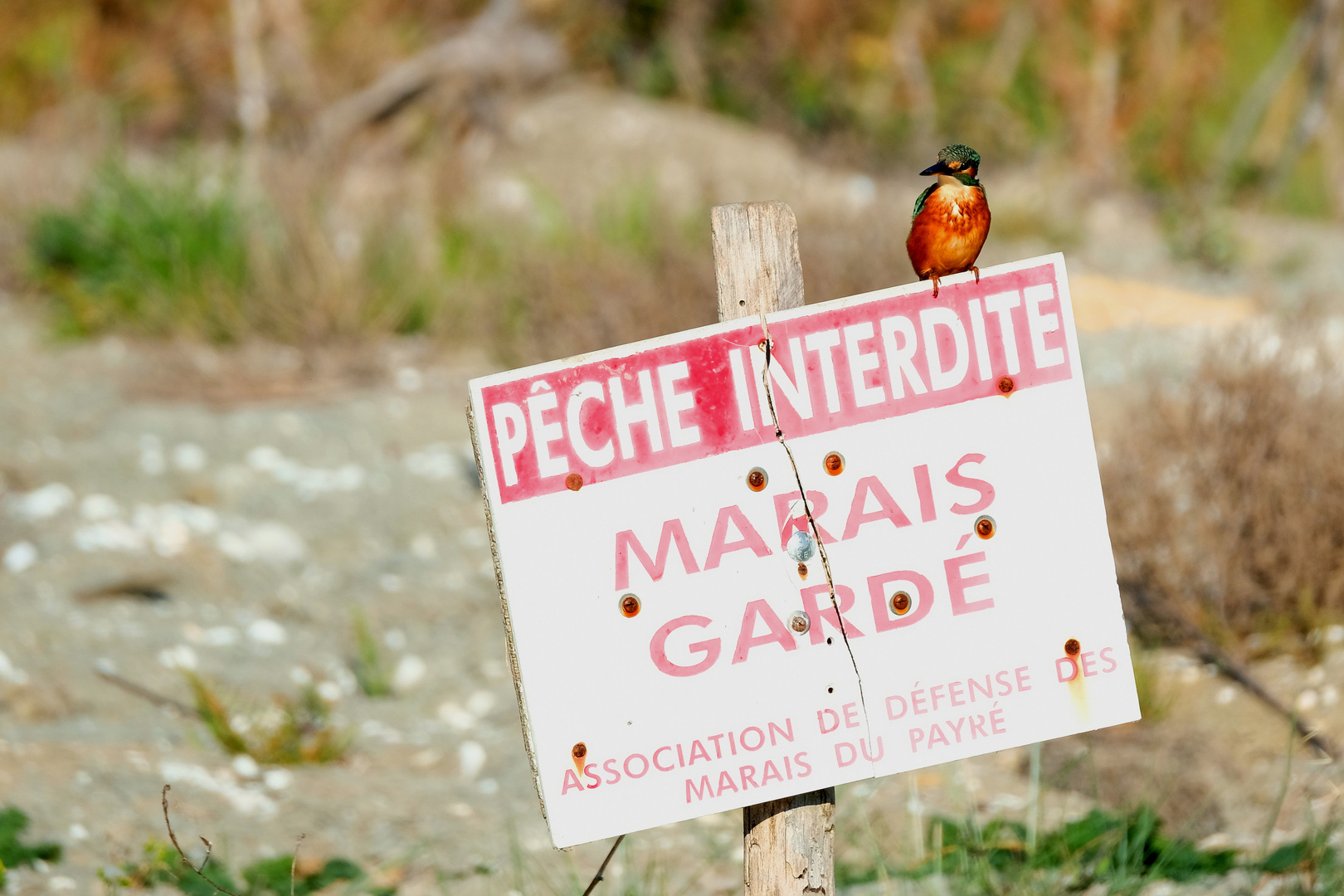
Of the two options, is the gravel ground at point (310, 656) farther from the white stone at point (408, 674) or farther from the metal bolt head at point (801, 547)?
the metal bolt head at point (801, 547)

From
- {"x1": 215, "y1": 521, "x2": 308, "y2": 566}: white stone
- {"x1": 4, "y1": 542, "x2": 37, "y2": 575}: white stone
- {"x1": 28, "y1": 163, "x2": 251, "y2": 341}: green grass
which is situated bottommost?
{"x1": 215, "y1": 521, "x2": 308, "y2": 566}: white stone

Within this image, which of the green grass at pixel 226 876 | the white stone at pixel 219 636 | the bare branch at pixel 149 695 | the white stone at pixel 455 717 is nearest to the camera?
the green grass at pixel 226 876

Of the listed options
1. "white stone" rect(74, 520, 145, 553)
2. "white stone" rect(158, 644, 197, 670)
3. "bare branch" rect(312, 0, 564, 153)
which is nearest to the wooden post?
"white stone" rect(158, 644, 197, 670)

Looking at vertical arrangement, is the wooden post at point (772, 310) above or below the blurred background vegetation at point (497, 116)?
below

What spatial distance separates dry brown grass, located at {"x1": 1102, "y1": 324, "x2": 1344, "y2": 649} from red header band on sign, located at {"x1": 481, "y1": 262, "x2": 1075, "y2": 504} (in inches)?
93.5

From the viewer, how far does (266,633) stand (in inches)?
164

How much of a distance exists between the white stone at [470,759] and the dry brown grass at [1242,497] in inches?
78.3

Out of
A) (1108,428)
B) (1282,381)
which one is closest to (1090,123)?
(1108,428)

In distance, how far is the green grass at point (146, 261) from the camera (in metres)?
6.08

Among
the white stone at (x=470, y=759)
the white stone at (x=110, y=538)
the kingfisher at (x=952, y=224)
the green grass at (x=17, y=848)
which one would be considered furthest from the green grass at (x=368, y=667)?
the kingfisher at (x=952, y=224)

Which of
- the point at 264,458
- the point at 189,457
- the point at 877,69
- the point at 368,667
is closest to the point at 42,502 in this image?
the point at 189,457

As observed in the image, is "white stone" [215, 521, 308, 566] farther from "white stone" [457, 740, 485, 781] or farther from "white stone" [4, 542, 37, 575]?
"white stone" [457, 740, 485, 781]

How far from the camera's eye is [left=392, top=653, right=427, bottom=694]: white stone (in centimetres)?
395

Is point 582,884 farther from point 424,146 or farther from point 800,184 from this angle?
point 424,146
